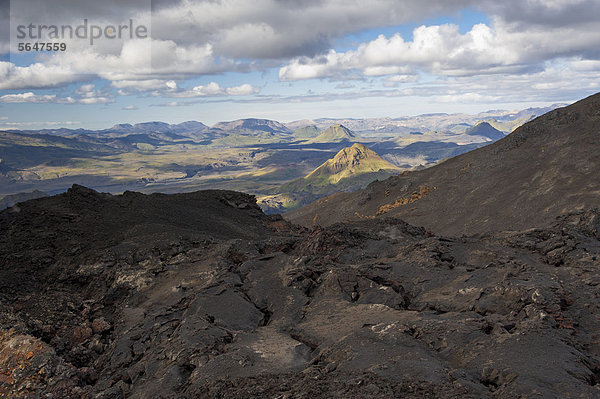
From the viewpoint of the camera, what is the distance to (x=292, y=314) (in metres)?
17.7

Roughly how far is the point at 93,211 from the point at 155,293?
17.1 m

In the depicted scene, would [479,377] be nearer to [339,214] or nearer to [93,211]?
[93,211]

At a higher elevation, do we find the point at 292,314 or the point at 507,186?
the point at 507,186

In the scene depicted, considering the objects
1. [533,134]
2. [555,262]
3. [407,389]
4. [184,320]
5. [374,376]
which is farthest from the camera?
[533,134]

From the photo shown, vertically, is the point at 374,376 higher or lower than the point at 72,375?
higher

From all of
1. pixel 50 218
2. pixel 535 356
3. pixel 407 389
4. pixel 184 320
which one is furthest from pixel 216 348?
pixel 50 218

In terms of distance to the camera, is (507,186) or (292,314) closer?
(292,314)

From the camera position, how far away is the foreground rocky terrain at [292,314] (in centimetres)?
1146

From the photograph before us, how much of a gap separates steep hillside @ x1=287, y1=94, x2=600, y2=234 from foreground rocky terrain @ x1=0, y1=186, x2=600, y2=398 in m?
25.9

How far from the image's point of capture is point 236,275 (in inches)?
843

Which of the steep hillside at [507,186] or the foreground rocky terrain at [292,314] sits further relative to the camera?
the steep hillside at [507,186]

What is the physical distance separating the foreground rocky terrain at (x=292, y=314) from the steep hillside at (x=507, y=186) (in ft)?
84.9

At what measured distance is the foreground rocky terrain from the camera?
1146cm

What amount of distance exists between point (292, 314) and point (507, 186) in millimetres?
59537
